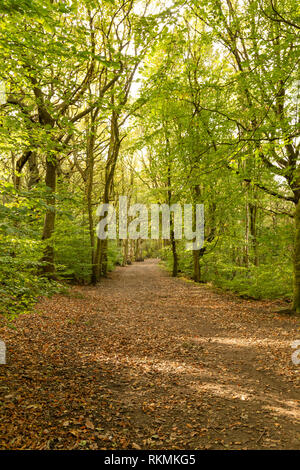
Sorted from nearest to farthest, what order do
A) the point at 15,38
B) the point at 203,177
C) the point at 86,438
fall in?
the point at 86,438, the point at 15,38, the point at 203,177

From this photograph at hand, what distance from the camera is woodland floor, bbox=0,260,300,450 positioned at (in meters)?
3.31

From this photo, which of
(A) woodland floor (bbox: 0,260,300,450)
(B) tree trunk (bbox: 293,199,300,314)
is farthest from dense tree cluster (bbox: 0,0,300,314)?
(A) woodland floor (bbox: 0,260,300,450)

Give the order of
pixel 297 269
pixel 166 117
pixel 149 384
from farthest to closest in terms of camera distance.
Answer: pixel 166 117 → pixel 297 269 → pixel 149 384

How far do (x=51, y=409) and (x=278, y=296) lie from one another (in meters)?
10.5

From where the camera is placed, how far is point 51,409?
374 centimetres

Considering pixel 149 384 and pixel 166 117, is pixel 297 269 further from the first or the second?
pixel 166 117

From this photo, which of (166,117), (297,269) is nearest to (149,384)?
(297,269)

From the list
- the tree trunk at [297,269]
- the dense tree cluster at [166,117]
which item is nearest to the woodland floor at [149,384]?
the tree trunk at [297,269]

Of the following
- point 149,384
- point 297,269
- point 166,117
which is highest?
point 166,117

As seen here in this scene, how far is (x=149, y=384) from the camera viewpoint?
4660 millimetres

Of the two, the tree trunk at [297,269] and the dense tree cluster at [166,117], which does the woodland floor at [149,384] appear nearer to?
the tree trunk at [297,269]

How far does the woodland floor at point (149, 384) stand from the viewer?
3312 millimetres
